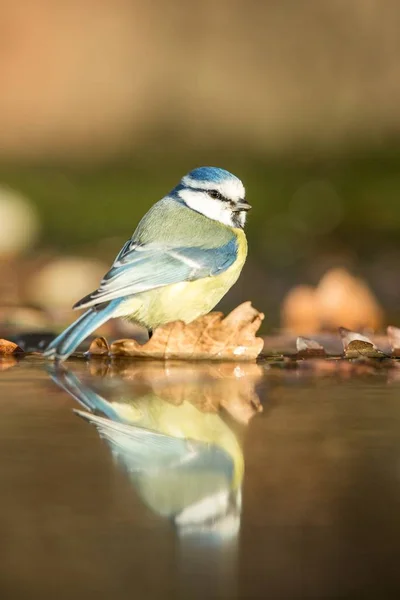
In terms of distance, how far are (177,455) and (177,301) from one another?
1.53 metres

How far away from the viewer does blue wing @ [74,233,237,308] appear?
3.52 m

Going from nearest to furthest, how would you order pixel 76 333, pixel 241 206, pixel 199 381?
pixel 199 381 → pixel 76 333 → pixel 241 206

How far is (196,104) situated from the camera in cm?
1051

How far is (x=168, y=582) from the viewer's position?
151 centimetres

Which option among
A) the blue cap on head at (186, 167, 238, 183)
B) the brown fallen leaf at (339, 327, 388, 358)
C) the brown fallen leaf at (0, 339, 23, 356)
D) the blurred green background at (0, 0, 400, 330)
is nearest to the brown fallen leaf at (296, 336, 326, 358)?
the brown fallen leaf at (339, 327, 388, 358)

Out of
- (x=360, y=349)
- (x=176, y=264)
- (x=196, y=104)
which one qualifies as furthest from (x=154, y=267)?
(x=196, y=104)

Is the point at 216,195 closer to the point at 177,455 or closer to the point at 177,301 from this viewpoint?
the point at 177,301

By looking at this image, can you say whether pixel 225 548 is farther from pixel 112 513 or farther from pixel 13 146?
pixel 13 146

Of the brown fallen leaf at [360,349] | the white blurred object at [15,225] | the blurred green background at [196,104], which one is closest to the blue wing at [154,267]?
the brown fallen leaf at [360,349]

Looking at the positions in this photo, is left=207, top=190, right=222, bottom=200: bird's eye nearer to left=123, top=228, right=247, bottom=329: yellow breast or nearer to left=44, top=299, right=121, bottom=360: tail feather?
left=123, top=228, right=247, bottom=329: yellow breast

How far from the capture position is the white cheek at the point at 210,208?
13.4 feet

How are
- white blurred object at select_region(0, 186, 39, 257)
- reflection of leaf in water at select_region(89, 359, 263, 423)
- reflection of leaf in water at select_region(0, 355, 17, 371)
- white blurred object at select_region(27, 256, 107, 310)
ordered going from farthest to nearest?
white blurred object at select_region(0, 186, 39, 257)
white blurred object at select_region(27, 256, 107, 310)
reflection of leaf in water at select_region(0, 355, 17, 371)
reflection of leaf in water at select_region(89, 359, 263, 423)

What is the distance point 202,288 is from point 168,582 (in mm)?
2276

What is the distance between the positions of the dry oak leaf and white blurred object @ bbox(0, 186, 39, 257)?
411cm
